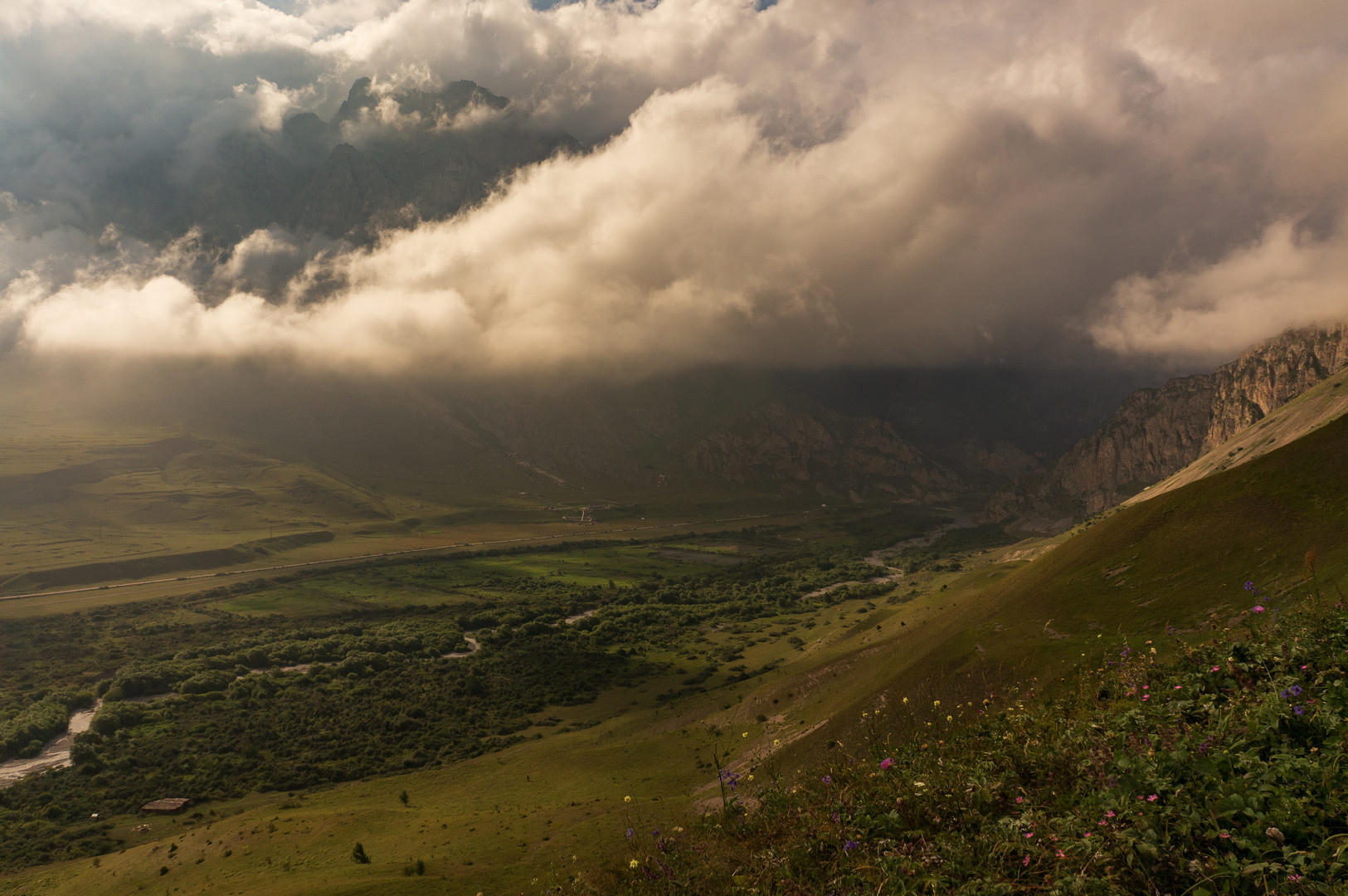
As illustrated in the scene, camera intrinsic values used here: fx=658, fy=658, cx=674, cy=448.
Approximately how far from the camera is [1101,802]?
27.5 feet

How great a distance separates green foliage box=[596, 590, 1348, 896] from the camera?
7094 millimetres

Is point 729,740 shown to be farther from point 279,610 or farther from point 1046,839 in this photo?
point 279,610

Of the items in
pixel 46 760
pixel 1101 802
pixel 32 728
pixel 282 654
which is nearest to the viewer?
pixel 1101 802

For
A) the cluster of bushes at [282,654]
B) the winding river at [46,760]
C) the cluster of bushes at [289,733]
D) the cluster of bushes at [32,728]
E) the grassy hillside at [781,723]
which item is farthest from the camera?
the cluster of bushes at [282,654]

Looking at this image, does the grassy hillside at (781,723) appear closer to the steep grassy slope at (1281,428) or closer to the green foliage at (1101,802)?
the green foliage at (1101,802)

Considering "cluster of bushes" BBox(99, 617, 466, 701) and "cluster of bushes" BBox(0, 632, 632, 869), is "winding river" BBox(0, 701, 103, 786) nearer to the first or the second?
"cluster of bushes" BBox(0, 632, 632, 869)

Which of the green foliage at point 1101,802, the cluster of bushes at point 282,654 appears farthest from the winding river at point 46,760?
the green foliage at point 1101,802

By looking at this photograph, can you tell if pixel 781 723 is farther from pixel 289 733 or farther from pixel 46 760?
pixel 46 760

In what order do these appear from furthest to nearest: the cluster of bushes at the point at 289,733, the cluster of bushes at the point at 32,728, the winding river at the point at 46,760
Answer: the cluster of bushes at the point at 32,728 < the winding river at the point at 46,760 < the cluster of bushes at the point at 289,733

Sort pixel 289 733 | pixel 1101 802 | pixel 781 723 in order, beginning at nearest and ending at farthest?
pixel 1101 802, pixel 781 723, pixel 289 733

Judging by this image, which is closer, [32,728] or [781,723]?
[781,723]

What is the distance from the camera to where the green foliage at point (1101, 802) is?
7094 mm

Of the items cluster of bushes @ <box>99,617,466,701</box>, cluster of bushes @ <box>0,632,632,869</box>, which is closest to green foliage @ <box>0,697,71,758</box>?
cluster of bushes @ <box>0,632,632,869</box>

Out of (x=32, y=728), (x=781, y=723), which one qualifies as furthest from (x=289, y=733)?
(x=781, y=723)
